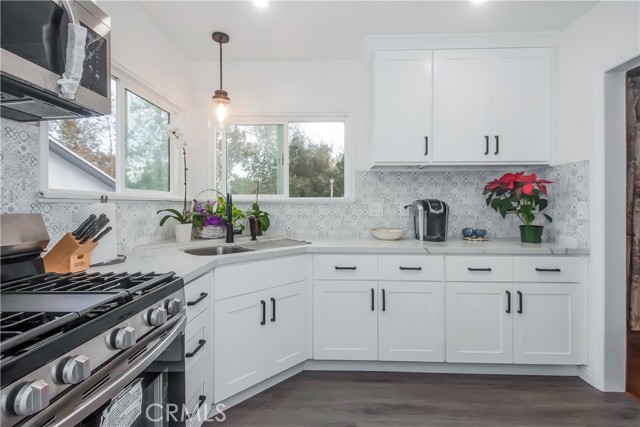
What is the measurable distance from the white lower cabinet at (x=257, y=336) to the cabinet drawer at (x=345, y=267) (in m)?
0.16

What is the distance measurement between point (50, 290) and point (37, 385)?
18.3 inches

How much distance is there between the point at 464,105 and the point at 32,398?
2.71 meters

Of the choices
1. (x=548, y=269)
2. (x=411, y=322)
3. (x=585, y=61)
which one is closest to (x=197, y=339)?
(x=411, y=322)

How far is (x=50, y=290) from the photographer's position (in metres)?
0.96

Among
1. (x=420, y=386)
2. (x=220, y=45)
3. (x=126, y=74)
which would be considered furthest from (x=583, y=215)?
(x=126, y=74)

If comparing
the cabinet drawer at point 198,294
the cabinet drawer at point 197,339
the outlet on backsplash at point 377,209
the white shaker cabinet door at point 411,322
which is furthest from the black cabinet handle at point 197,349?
the outlet on backsplash at point 377,209

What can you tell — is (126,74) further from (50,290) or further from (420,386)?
(420,386)

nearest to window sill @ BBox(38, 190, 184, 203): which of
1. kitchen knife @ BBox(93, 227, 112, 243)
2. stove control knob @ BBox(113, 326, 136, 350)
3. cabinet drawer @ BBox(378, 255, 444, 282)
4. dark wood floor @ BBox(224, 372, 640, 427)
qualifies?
kitchen knife @ BBox(93, 227, 112, 243)

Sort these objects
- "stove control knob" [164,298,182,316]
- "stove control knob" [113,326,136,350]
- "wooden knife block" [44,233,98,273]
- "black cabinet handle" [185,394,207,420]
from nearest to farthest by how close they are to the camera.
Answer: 1. "stove control knob" [113,326,136,350]
2. "stove control knob" [164,298,182,316]
3. "wooden knife block" [44,233,98,273]
4. "black cabinet handle" [185,394,207,420]

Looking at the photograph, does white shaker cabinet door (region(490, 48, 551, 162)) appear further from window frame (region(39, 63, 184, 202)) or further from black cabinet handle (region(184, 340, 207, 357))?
window frame (region(39, 63, 184, 202))

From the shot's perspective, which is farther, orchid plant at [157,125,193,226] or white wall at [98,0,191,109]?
orchid plant at [157,125,193,226]

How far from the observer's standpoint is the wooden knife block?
4.13 ft

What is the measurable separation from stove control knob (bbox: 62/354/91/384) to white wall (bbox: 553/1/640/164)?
2781 mm

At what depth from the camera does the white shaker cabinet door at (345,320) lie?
2184 mm
